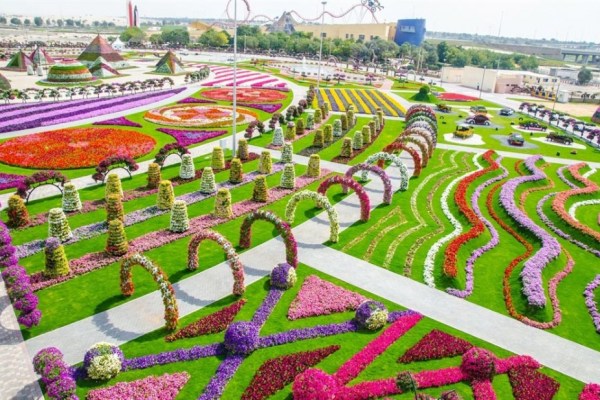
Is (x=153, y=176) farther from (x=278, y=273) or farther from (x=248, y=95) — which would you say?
(x=248, y=95)

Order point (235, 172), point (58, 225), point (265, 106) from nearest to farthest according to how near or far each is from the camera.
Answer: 1. point (58, 225)
2. point (235, 172)
3. point (265, 106)

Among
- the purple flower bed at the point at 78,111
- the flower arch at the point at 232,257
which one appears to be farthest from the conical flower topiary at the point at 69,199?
the purple flower bed at the point at 78,111

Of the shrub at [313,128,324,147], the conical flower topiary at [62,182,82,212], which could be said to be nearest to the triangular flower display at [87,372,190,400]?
the conical flower topiary at [62,182,82,212]

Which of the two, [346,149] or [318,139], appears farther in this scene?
[318,139]

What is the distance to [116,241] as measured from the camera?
1962 centimetres

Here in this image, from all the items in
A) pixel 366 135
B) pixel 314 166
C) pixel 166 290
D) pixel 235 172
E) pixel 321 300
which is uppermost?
pixel 366 135

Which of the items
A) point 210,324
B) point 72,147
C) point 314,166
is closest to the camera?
point 210,324

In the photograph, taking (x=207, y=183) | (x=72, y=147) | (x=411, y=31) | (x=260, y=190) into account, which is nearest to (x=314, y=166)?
(x=260, y=190)

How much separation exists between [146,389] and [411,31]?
17189cm

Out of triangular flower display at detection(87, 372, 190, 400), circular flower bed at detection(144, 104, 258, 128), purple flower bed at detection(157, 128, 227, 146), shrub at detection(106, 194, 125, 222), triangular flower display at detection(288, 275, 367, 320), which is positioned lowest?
triangular flower display at detection(87, 372, 190, 400)

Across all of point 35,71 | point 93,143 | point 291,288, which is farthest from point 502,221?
point 35,71

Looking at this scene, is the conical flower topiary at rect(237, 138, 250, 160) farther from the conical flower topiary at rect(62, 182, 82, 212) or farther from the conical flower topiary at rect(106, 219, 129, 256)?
the conical flower topiary at rect(106, 219, 129, 256)

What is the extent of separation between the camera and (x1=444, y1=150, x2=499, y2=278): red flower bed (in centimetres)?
1978

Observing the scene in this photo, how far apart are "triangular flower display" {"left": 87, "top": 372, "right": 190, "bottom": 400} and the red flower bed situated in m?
12.1
